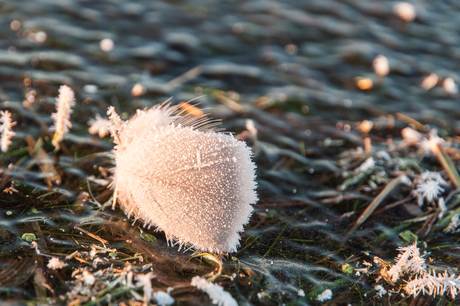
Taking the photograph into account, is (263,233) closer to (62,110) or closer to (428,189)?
(428,189)

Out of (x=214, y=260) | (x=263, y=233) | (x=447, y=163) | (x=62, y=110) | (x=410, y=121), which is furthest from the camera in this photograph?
(x=410, y=121)

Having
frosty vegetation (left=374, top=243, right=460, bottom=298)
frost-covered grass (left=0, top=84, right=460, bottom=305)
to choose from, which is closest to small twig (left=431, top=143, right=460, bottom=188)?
frost-covered grass (left=0, top=84, right=460, bottom=305)

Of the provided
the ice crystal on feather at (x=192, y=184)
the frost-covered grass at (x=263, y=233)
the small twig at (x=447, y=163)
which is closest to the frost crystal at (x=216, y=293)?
the frost-covered grass at (x=263, y=233)

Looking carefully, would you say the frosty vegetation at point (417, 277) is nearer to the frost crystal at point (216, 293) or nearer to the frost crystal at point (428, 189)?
the frost crystal at point (428, 189)

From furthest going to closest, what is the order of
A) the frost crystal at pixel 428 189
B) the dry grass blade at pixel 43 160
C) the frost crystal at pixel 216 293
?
the frost crystal at pixel 428 189, the dry grass blade at pixel 43 160, the frost crystal at pixel 216 293

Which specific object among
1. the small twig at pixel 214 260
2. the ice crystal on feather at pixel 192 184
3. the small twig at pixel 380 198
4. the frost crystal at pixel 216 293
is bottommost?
the small twig at pixel 380 198

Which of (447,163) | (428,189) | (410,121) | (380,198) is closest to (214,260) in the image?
(380,198)
